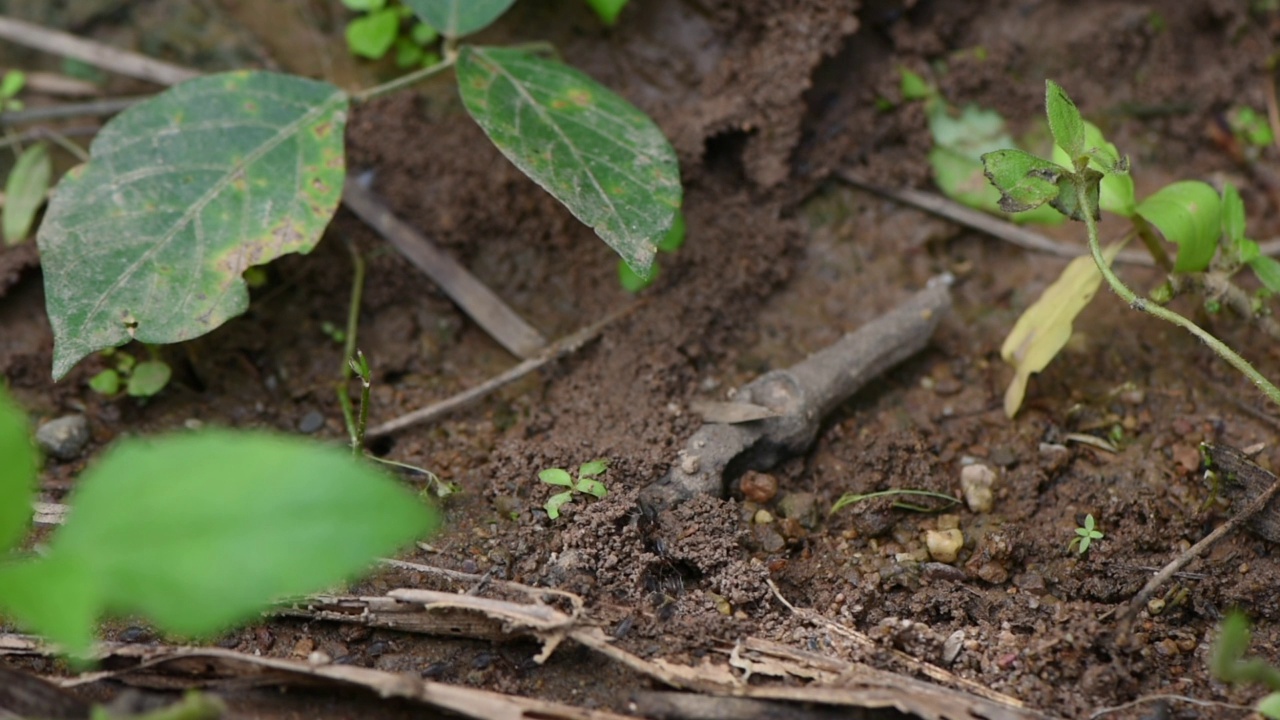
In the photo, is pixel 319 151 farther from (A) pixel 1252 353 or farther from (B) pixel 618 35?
(A) pixel 1252 353

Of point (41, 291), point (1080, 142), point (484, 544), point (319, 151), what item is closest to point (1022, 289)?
point (1080, 142)

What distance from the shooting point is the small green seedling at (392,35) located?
2.90 metres

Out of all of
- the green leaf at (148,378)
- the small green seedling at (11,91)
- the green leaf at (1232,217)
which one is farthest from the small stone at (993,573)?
the small green seedling at (11,91)

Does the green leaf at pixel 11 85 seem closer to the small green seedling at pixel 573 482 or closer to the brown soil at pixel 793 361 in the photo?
the brown soil at pixel 793 361

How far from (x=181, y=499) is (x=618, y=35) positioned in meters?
2.16

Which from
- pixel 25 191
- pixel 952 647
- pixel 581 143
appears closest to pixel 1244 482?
pixel 952 647

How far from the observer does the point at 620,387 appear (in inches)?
95.3

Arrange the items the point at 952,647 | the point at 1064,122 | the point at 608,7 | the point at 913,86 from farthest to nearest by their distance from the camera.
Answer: the point at 913,86
the point at 608,7
the point at 1064,122
the point at 952,647

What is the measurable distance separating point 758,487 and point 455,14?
148 centimetres

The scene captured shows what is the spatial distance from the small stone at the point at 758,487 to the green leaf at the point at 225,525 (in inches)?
44.8

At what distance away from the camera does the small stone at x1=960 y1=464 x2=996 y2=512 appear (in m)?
2.23

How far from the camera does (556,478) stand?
80.4 inches

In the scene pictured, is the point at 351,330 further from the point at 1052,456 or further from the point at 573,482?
the point at 1052,456

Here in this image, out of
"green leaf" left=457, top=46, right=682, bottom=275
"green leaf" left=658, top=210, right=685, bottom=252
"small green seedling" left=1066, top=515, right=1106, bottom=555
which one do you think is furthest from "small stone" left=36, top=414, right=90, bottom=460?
"small green seedling" left=1066, top=515, right=1106, bottom=555
